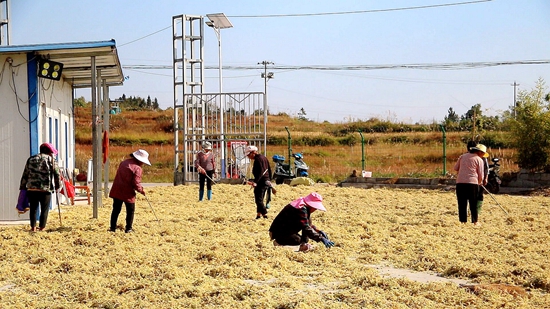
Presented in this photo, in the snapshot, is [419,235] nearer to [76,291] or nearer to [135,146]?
[76,291]

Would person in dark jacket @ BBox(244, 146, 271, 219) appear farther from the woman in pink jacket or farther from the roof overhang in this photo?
the woman in pink jacket

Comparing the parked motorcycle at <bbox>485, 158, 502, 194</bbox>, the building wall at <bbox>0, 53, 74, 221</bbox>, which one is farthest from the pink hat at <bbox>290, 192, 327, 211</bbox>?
the parked motorcycle at <bbox>485, 158, 502, 194</bbox>

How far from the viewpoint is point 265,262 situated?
30.9 ft

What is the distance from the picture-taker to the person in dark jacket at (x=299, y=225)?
9555 millimetres

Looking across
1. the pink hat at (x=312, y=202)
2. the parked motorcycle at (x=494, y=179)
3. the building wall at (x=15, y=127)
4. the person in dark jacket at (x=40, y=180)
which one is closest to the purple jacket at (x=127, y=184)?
the person in dark jacket at (x=40, y=180)

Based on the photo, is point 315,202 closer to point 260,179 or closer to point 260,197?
point 260,197

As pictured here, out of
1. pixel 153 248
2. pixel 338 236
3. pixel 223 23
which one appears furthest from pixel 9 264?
pixel 223 23

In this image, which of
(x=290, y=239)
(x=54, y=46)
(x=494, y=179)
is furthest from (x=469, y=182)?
(x=494, y=179)

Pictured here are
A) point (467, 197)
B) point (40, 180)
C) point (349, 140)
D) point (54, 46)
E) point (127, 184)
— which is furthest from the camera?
point (349, 140)

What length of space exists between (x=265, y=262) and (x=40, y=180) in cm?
526

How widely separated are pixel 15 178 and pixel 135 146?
111ft

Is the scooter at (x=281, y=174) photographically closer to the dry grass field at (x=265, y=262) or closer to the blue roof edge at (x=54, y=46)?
the dry grass field at (x=265, y=262)

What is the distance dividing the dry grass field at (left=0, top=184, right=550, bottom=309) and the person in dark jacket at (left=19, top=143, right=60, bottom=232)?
43cm

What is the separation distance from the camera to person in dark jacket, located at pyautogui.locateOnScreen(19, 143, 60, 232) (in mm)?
12680
